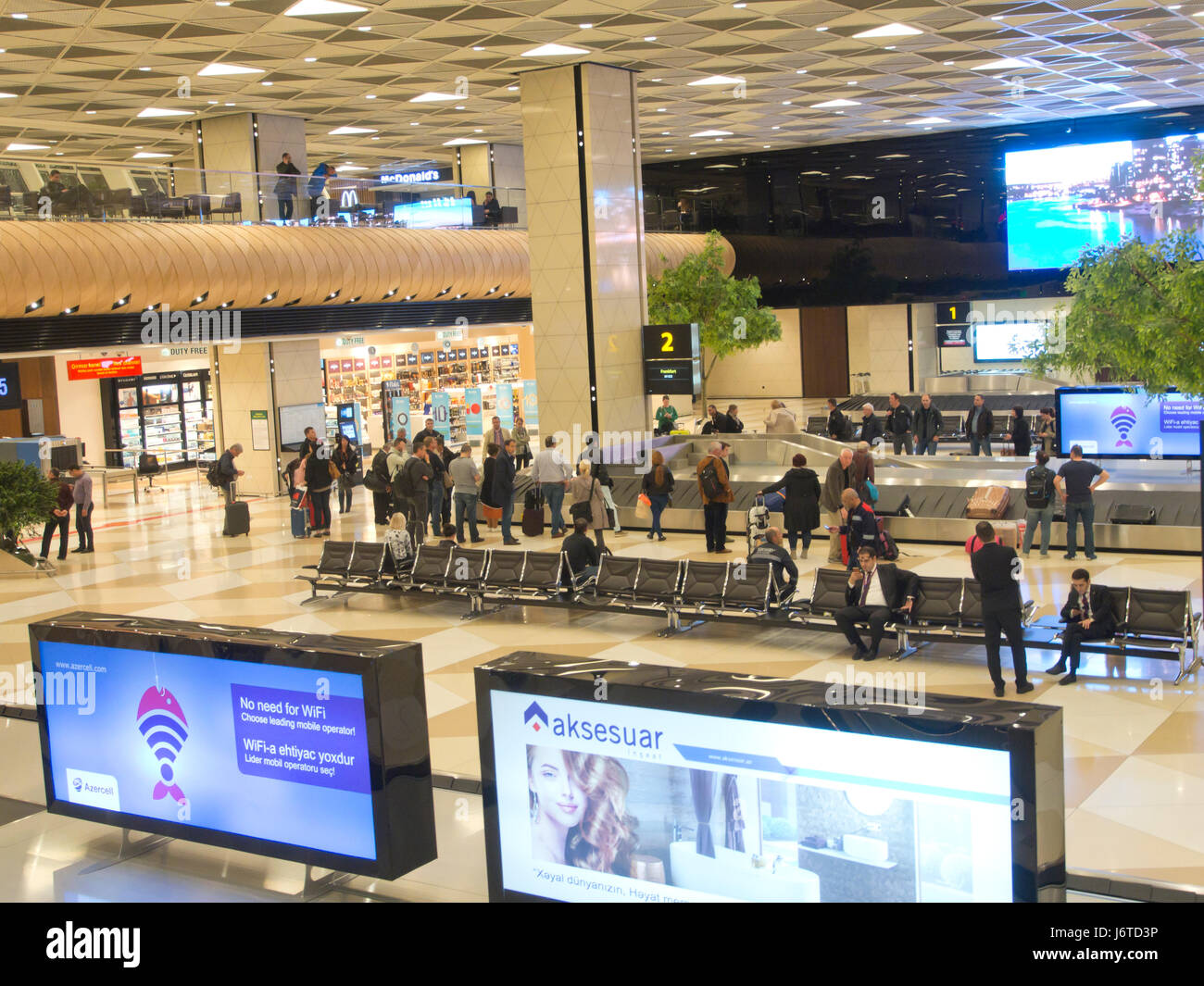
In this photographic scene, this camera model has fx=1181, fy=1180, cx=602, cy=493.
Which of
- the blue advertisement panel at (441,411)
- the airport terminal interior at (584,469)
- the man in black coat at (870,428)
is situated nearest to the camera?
the airport terminal interior at (584,469)

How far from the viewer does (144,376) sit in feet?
108

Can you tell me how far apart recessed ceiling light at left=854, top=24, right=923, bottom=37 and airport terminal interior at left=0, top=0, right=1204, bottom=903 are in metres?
0.15

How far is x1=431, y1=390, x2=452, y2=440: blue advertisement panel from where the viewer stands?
3009 cm

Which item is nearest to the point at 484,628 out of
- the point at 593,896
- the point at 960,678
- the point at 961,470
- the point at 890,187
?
the point at 960,678

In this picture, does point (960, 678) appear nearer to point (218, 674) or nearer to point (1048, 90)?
point (218, 674)

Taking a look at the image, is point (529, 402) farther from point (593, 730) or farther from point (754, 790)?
point (754, 790)

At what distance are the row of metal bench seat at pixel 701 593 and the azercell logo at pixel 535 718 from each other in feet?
23.5

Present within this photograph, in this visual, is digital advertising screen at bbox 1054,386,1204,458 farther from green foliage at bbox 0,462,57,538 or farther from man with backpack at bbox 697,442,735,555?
green foliage at bbox 0,462,57,538

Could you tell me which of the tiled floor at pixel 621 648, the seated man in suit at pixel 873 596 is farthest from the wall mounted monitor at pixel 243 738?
the seated man in suit at pixel 873 596

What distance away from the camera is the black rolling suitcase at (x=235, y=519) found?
814 inches

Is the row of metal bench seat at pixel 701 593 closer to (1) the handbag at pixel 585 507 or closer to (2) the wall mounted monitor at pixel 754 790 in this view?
(1) the handbag at pixel 585 507

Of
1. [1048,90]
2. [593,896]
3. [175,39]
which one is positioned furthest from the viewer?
[1048,90]
